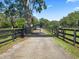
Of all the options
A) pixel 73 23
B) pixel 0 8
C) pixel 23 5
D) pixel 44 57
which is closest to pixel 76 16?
pixel 73 23

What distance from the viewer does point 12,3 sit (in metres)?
51.5

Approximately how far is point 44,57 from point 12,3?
42314 millimetres

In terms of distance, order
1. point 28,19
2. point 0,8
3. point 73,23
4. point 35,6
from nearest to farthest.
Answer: point 28,19
point 35,6
point 0,8
point 73,23

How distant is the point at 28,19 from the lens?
4684 centimetres

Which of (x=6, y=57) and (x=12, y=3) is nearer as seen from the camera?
(x=6, y=57)

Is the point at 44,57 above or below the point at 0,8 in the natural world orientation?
below

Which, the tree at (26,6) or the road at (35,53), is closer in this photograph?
the road at (35,53)

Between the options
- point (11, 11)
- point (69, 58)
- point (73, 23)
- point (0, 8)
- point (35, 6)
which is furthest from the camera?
point (73, 23)

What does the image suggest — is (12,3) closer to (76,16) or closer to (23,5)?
(23,5)

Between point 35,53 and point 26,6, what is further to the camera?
point 26,6

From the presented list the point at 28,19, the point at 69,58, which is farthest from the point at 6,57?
the point at 28,19

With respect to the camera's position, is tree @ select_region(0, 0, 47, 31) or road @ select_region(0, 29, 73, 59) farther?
tree @ select_region(0, 0, 47, 31)

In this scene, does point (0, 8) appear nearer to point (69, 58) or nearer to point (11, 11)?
point (11, 11)

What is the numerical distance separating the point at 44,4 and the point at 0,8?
50.1 feet
